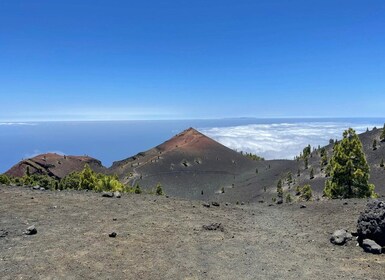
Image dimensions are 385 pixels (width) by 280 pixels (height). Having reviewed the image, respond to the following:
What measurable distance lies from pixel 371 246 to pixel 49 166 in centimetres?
12134

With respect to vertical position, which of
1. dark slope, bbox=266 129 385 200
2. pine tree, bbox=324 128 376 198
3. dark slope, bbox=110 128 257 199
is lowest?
dark slope, bbox=110 128 257 199

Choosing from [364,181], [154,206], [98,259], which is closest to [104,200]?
[154,206]

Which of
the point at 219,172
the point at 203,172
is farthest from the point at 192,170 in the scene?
the point at 219,172

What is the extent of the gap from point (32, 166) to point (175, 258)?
11859 cm

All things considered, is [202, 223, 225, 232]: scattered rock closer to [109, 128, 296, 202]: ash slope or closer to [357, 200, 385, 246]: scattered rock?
[357, 200, 385, 246]: scattered rock

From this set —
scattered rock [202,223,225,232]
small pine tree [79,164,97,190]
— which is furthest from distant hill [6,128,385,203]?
scattered rock [202,223,225,232]

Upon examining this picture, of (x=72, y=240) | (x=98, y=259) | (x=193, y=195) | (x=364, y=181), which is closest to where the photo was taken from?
(x=98, y=259)

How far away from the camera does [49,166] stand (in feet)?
394

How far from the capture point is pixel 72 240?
46.4 ft

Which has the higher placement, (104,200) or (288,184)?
(104,200)

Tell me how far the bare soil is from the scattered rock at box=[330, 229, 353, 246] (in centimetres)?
31

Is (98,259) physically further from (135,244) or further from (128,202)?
(128,202)

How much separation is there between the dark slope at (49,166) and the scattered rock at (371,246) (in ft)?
363

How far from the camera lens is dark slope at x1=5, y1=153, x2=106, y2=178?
114906 mm
